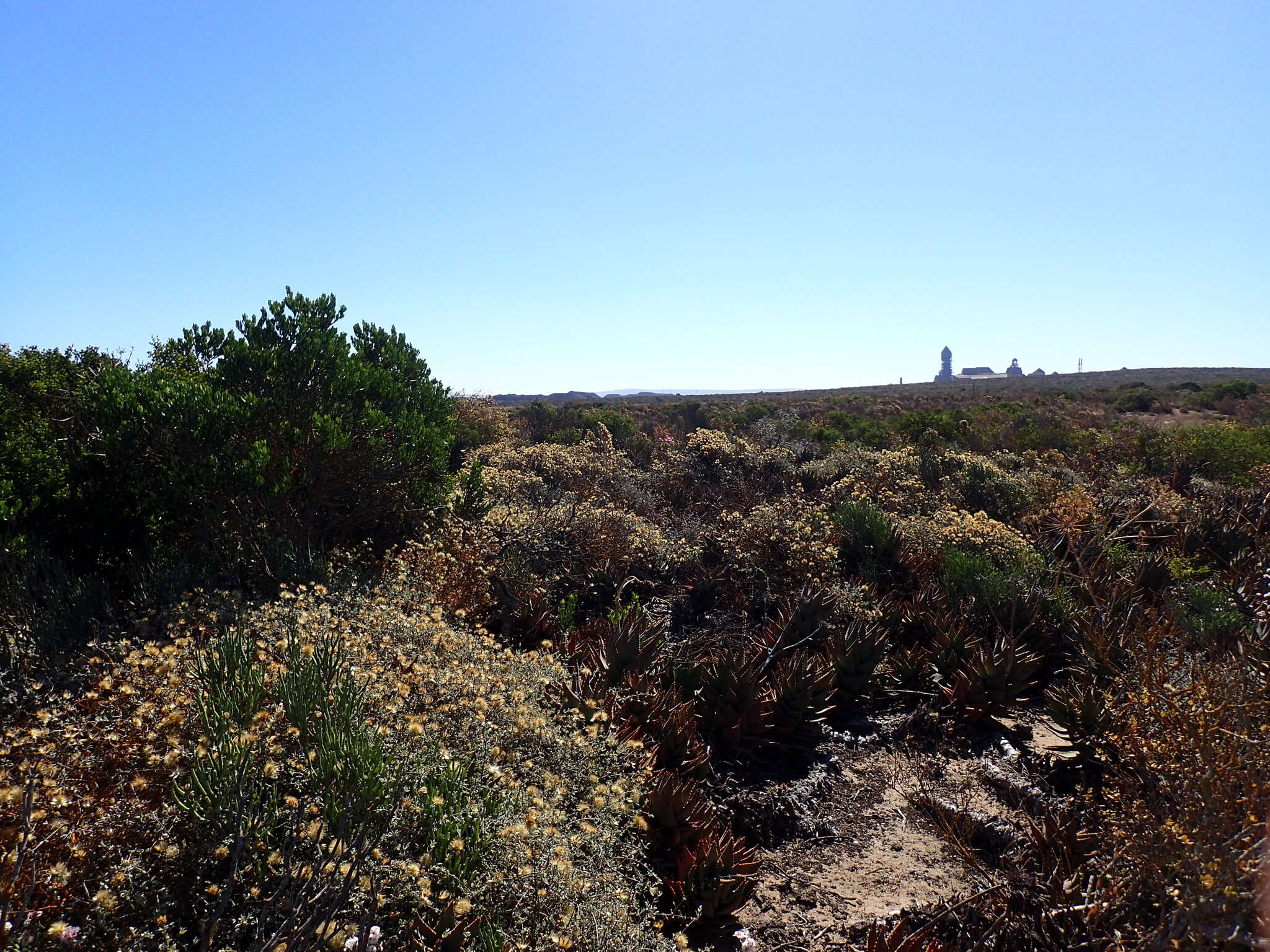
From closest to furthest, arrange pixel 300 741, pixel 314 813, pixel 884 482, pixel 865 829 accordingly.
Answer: pixel 314 813 → pixel 300 741 → pixel 865 829 → pixel 884 482

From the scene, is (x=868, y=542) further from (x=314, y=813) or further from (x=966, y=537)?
(x=314, y=813)

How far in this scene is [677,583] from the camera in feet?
26.2

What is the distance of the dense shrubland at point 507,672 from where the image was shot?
7.98 ft

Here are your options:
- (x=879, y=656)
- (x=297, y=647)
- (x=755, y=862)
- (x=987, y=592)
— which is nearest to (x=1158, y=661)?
(x=879, y=656)

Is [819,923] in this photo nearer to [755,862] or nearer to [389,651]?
[755,862]

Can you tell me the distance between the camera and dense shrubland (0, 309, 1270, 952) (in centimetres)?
243

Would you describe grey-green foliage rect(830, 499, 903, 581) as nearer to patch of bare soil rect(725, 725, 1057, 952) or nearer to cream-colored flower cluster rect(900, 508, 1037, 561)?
cream-colored flower cluster rect(900, 508, 1037, 561)

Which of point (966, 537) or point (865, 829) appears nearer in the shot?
point (865, 829)

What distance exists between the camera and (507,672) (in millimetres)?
4105

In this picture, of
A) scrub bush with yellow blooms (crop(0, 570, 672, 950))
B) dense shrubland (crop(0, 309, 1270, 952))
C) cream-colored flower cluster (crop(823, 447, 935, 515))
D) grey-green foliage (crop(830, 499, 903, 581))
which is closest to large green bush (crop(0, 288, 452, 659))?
dense shrubland (crop(0, 309, 1270, 952))

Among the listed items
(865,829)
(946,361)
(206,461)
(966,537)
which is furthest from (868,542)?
(946,361)

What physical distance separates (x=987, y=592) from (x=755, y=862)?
164 inches

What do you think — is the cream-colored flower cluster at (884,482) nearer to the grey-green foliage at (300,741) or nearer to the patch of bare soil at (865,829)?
the patch of bare soil at (865,829)

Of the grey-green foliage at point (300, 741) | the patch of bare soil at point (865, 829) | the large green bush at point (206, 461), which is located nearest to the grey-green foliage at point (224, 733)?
the grey-green foliage at point (300, 741)
